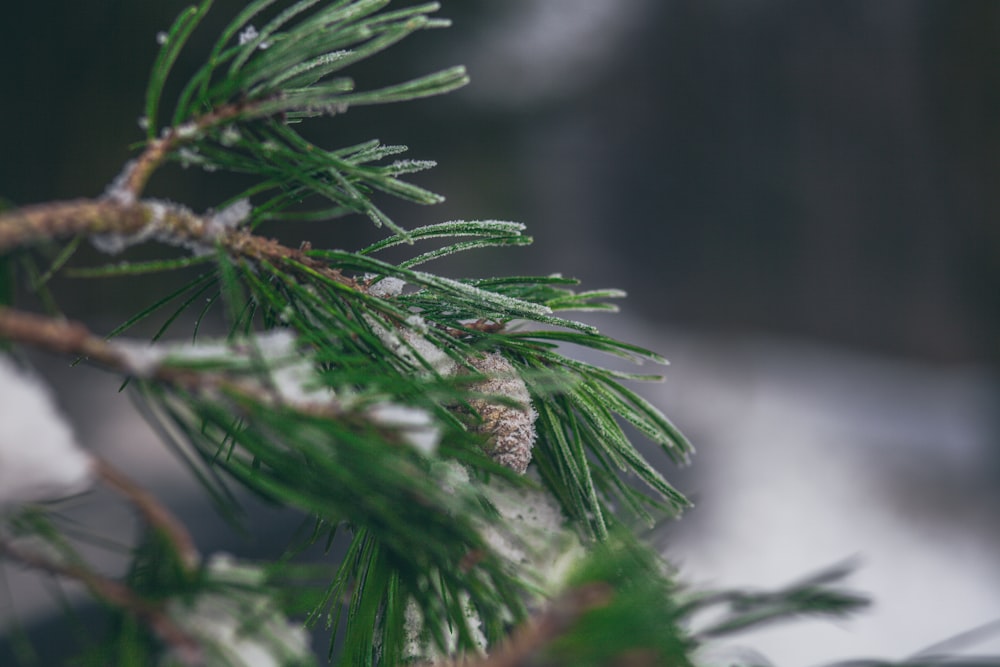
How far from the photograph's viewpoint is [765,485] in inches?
57.1

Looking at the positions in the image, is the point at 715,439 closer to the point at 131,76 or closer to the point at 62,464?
the point at 131,76

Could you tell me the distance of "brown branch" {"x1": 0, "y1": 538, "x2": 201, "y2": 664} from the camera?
123mm

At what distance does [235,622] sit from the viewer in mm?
137

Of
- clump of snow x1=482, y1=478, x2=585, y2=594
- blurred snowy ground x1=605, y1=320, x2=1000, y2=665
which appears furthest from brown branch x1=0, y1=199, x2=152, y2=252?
blurred snowy ground x1=605, y1=320, x2=1000, y2=665

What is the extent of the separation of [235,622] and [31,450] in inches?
1.9

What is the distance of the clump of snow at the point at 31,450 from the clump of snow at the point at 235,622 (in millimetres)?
30

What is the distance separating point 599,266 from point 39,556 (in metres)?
1.63

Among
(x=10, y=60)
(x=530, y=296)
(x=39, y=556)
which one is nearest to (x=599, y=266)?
(x=10, y=60)

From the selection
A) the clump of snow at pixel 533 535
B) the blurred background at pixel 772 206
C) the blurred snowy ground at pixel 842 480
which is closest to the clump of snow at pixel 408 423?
the clump of snow at pixel 533 535

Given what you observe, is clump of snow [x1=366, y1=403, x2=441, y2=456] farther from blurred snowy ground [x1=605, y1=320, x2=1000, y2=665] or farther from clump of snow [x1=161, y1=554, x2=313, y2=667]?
blurred snowy ground [x1=605, y1=320, x2=1000, y2=665]

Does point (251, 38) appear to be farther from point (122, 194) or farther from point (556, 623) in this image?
point (556, 623)

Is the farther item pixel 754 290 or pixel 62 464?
pixel 754 290

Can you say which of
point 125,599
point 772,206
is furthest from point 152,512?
point 772,206

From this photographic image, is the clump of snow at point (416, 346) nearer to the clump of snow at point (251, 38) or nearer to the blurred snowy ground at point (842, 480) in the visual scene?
the clump of snow at point (251, 38)
